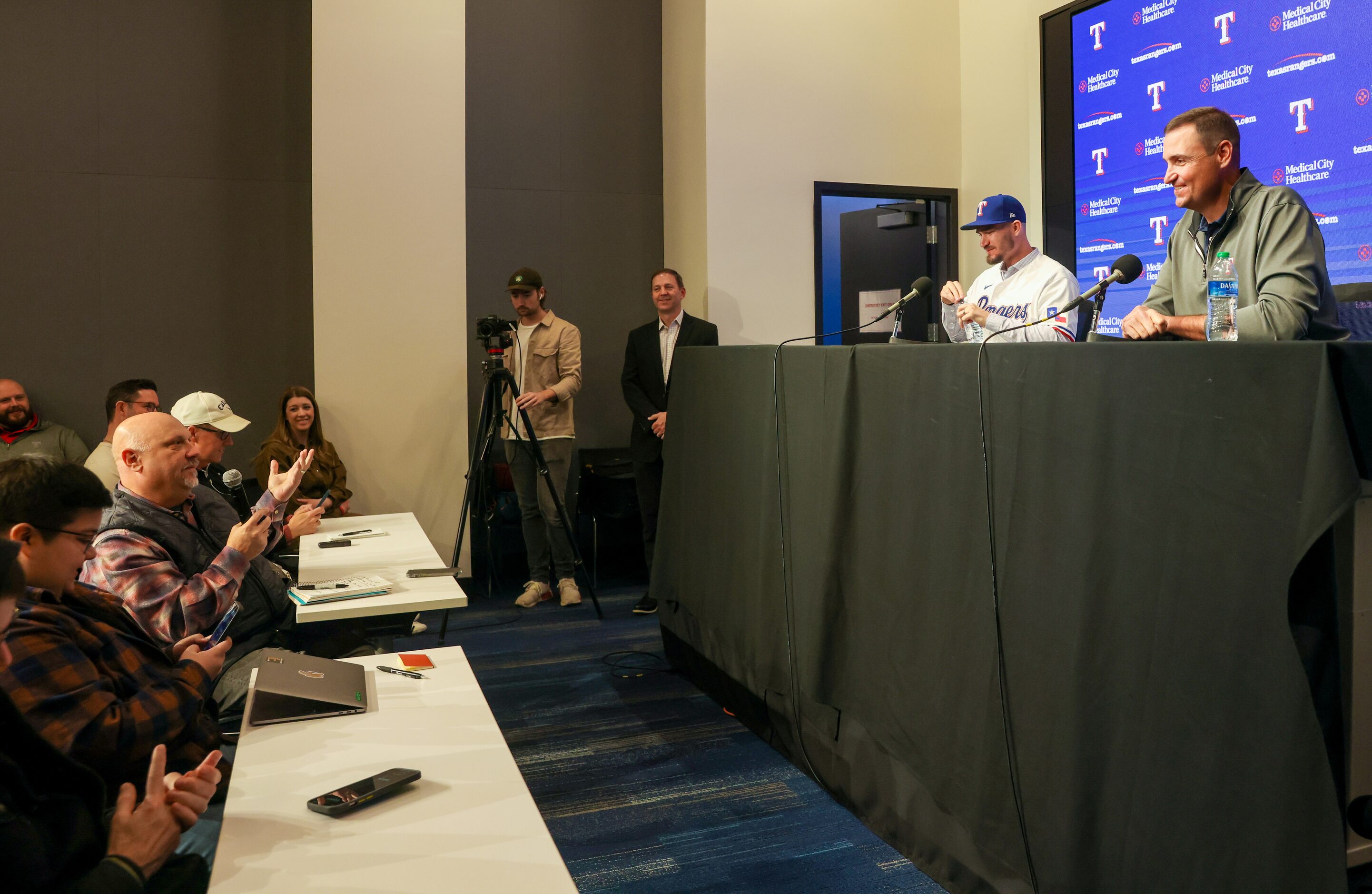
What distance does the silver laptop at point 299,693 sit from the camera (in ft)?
5.71

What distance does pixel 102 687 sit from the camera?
5.12 feet

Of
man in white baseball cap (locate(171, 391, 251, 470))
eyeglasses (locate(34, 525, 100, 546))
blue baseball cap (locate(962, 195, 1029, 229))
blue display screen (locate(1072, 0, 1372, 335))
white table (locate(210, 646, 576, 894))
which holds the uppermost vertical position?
blue display screen (locate(1072, 0, 1372, 335))

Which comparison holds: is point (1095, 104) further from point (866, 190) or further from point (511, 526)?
point (511, 526)

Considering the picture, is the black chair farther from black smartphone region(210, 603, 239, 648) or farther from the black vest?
black smartphone region(210, 603, 239, 648)

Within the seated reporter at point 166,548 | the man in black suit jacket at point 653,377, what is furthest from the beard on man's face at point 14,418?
the seated reporter at point 166,548

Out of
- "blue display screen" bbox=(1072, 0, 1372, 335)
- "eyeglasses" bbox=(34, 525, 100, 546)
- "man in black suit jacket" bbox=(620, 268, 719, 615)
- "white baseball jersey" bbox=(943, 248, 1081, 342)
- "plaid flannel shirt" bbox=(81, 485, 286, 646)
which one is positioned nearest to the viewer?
"eyeglasses" bbox=(34, 525, 100, 546)

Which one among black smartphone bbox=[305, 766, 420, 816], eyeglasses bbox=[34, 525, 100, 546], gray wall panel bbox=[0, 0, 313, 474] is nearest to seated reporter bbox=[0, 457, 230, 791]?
eyeglasses bbox=[34, 525, 100, 546]

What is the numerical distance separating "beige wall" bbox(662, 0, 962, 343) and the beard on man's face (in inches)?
140

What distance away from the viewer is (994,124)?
19.0ft

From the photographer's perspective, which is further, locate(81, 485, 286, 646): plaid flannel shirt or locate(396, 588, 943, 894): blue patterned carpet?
locate(396, 588, 943, 894): blue patterned carpet

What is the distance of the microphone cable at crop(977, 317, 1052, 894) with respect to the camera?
6.49 ft

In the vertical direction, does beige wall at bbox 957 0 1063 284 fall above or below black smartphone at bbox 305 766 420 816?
above

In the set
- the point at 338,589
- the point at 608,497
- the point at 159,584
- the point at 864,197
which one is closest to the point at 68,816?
the point at 159,584

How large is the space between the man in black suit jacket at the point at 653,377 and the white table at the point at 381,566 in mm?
1549
